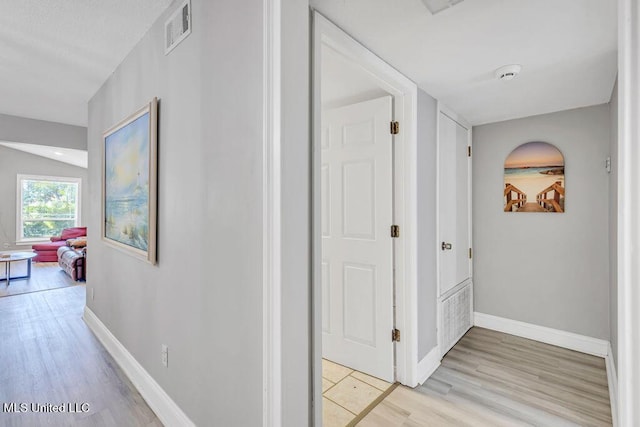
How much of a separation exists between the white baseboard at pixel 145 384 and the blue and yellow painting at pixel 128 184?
817mm

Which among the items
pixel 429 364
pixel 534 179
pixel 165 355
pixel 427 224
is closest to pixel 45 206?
pixel 165 355

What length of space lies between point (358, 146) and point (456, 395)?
1887 millimetres

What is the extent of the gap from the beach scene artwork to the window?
992cm

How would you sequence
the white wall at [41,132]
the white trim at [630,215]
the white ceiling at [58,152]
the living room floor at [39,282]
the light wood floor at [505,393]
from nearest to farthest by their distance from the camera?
→ the white trim at [630,215] < the light wood floor at [505,393] < the white wall at [41,132] < the living room floor at [39,282] < the white ceiling at [58,152]

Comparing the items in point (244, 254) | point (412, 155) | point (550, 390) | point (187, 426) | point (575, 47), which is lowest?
point (550, 390)

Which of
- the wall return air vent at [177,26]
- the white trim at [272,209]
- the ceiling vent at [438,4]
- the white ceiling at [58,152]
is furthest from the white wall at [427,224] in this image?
the white ceiling at [58,152]

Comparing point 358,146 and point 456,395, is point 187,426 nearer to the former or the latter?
point 456,395

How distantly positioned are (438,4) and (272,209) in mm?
1161

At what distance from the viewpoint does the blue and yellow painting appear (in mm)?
1899

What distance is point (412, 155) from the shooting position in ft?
6.98

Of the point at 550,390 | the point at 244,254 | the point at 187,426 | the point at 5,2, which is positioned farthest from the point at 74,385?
the point at 550,390

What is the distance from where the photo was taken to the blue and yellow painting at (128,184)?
1899 mm

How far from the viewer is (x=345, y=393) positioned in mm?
2074

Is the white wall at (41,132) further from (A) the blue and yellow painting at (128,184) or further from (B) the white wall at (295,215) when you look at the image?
(B) the white wall at (295,215)
